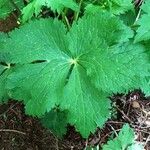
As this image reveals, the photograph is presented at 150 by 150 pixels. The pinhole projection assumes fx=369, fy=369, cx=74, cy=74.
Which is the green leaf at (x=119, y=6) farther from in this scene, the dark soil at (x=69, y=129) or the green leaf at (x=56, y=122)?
the green leaf at (x=56, y=122)

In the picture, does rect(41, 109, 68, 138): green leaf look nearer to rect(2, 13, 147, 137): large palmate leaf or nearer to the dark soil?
the dark soil

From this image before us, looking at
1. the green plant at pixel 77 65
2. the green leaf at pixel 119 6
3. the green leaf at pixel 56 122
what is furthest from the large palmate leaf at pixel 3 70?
the green leaf at pixel 119 6

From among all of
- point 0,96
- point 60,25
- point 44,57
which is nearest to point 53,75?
point 44,57

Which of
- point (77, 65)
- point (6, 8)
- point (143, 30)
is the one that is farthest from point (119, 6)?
point (6, 8)

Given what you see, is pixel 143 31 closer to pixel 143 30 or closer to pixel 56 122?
pixel 143 30

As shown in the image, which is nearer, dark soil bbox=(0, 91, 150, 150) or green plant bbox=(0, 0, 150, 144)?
green plant bbox=(0, 0, 150, 144)

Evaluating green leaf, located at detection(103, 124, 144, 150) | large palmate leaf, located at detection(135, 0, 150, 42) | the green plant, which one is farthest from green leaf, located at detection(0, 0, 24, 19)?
green leaf, located at detection(103, 124, 144, 150)
